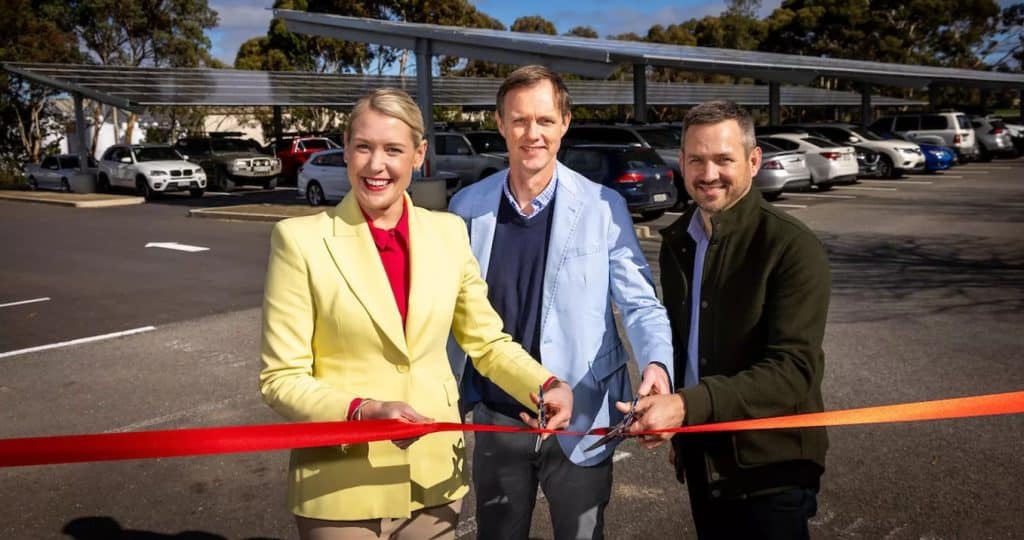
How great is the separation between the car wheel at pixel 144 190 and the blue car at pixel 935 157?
2365 centimetres

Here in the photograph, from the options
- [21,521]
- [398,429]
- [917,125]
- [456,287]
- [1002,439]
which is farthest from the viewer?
[917,125]

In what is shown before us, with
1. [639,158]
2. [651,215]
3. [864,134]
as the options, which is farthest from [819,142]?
[639,158]

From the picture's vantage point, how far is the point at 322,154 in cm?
2186

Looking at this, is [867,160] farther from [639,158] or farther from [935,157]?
[639,158]

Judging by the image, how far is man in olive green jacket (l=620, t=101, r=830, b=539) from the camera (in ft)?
7.57

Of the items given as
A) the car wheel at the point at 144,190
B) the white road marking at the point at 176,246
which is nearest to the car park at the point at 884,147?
the white road marking at the point at 176,246

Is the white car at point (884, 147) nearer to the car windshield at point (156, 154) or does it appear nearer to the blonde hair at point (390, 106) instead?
the car windshield at point (156, 154)

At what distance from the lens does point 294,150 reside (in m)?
31.5

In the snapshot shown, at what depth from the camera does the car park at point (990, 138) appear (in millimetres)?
31266

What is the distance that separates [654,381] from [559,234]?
1.92 ft

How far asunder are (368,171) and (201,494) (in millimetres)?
3139


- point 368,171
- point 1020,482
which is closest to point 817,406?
point 368,171

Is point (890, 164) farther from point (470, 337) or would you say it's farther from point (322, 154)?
point (470, 337)

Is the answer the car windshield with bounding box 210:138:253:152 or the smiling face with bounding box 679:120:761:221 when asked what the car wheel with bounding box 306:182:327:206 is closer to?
the car windshield with bounding box 210:138:253:152
